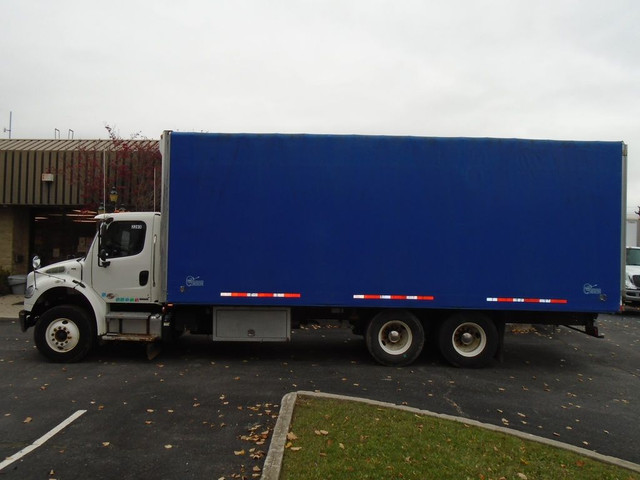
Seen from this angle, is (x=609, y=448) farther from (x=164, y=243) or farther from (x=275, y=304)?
(x=164, y=243)

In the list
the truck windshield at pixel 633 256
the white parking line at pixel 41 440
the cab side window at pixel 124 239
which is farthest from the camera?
the truck windshield at pixel 633 256

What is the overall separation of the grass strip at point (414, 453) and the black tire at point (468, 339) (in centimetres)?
277

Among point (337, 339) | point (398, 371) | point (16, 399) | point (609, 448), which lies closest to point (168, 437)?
point (16, 399)

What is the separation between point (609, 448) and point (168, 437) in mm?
4487

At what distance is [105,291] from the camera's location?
25.5 ft

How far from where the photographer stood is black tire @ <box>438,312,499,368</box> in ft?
25.4

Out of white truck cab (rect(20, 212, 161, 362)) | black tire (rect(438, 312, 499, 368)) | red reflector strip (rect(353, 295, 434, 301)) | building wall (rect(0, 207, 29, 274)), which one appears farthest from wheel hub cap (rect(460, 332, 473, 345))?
building wall (rect(0, 207, 29, 274))

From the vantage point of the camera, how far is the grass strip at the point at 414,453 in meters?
3.94

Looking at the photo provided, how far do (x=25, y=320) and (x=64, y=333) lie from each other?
716 millimetres

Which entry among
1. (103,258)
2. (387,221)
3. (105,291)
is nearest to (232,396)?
(105,291)

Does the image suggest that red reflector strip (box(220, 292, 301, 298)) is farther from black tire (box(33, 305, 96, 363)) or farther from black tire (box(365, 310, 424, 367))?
black tire (box(33, 305, 96, 363))

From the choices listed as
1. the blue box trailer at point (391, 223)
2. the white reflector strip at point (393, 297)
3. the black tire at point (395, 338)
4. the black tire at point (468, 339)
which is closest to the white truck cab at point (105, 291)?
the blue box trailer at point (391, 223)

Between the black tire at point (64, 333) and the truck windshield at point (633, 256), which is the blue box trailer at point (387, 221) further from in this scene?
the truck windshield at point (633, 256)

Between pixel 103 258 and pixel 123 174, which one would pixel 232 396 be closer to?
pixel 103 258
